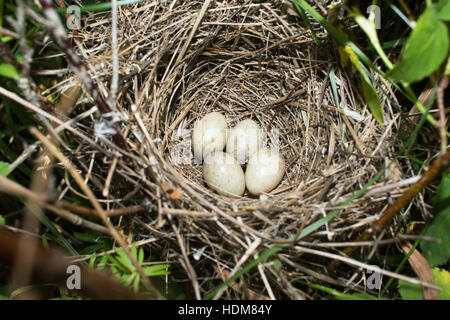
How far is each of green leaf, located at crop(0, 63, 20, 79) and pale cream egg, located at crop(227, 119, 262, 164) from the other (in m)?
0.93

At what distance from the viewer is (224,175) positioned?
56.9 inches

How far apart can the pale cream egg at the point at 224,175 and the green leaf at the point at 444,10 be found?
0.90 metres

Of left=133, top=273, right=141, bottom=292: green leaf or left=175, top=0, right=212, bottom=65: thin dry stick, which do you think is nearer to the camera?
left=133, top=273, right=141, bottom=292: green leaf

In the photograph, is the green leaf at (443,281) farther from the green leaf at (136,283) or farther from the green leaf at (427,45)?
the green leaf at (136,283)

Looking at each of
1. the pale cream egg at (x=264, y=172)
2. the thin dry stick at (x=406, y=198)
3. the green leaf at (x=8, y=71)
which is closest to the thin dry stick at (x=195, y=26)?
the pale cream egg at (x=264, y=172)

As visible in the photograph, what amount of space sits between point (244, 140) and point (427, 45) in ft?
2.93

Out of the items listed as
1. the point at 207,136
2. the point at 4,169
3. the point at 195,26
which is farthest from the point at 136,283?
the point at 195,26

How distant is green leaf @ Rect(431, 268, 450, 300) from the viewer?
1.01 metres

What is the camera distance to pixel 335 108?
53.7 inches

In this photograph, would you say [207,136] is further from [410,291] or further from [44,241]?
[410,291]

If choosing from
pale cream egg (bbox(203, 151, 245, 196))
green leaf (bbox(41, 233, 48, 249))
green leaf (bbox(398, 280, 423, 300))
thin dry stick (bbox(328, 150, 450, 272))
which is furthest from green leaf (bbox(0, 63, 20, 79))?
green leaf (bbox(398, 280, 423, 300))

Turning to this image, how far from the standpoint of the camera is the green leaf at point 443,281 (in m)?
1.01

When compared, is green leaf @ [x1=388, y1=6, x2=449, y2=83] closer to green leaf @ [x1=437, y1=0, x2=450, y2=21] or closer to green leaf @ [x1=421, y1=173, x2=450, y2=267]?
green leaf @ [x1=437, y1=0, x2=450, y2=21]
